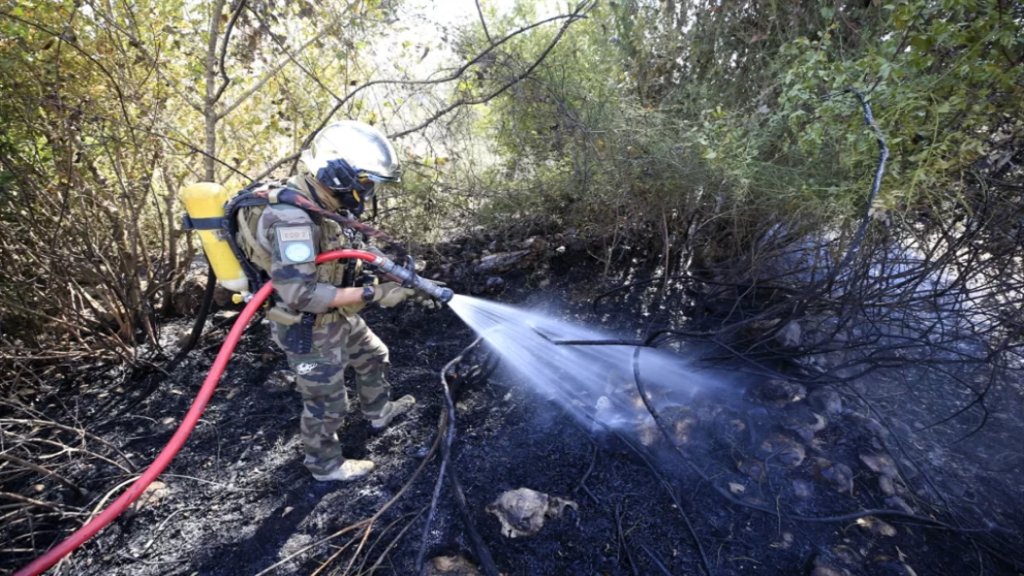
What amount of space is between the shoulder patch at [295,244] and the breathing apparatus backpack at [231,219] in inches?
5.9

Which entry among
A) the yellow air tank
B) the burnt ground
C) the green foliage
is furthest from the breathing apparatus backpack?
the green foliage

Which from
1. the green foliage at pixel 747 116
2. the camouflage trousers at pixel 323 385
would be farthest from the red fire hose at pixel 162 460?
the green foliage at pixel 747 116

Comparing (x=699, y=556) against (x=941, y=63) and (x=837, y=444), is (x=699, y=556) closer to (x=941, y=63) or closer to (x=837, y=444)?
(x=837, y=444)

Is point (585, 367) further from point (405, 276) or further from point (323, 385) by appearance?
point (323, 385)

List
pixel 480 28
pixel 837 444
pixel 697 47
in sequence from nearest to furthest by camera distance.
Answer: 1. pixel 837 444
2. pixel 697 47
3. pixel 480 28

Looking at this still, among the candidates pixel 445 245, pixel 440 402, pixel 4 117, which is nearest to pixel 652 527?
pixel 440 402

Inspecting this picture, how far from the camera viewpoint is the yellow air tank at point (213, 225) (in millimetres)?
2500

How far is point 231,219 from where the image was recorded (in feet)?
8.70

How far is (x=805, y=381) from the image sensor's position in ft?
10.7

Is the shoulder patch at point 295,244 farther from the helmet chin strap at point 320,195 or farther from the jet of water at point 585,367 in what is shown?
the jet of water at point 585,367

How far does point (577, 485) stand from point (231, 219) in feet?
8.69

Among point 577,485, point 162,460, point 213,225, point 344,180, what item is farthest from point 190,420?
point 577,485

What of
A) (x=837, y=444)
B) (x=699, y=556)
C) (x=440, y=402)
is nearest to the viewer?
(x=699, y=556)

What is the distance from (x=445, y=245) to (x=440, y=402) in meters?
2.45
